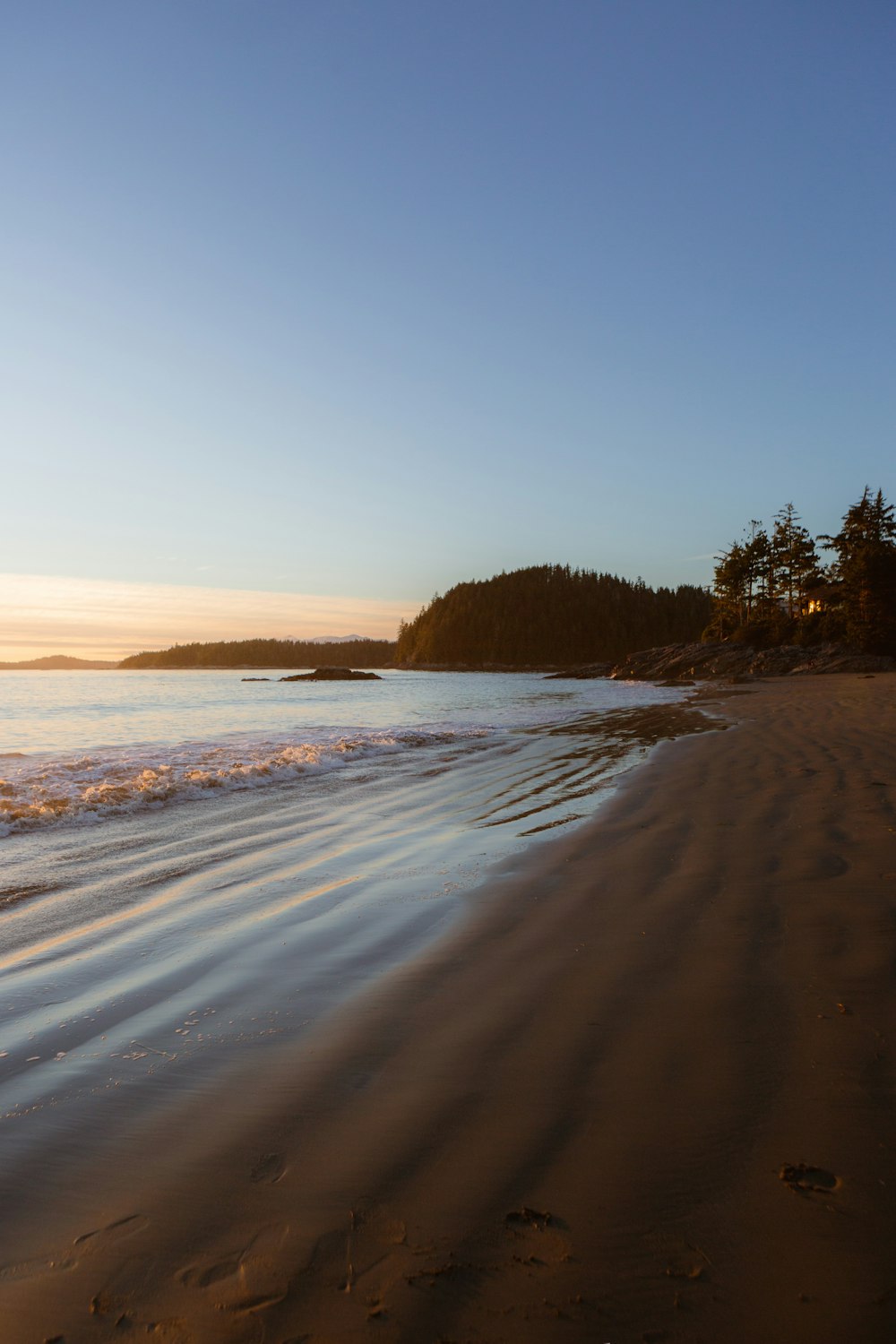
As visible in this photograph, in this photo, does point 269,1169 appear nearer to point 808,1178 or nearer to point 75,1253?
point 75,1253

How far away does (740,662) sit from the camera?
53250mm

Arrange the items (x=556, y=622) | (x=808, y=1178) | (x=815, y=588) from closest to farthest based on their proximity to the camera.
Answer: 1. (x=808, y=1178)
2. (x=815, y=588)
3. (x=556, y=622)

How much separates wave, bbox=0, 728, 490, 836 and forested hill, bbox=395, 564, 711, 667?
5070 inches

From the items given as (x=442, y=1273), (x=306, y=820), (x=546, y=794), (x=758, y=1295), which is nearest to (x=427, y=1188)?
(x=442, y=1273)

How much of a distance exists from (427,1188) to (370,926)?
7.37ft

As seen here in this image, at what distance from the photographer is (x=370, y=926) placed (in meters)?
4.18

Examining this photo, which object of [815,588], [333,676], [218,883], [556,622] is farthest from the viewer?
[556,622]

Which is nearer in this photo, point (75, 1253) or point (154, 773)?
point (75, 1253)

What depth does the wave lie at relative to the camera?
7922mm

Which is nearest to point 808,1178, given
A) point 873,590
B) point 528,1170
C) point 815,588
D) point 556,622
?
point 528,1170

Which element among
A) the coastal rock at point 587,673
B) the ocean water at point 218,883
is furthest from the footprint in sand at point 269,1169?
the coastal rock at point 587,673

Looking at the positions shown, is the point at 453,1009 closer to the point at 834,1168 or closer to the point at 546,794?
the point at 834,1168

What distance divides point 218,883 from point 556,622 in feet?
496

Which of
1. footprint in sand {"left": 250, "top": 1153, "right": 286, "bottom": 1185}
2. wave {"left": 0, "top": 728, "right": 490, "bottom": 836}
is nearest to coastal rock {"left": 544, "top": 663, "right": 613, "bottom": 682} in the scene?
wave {"left": 0, "top": 728, "right": 490, "bottom": 836}
